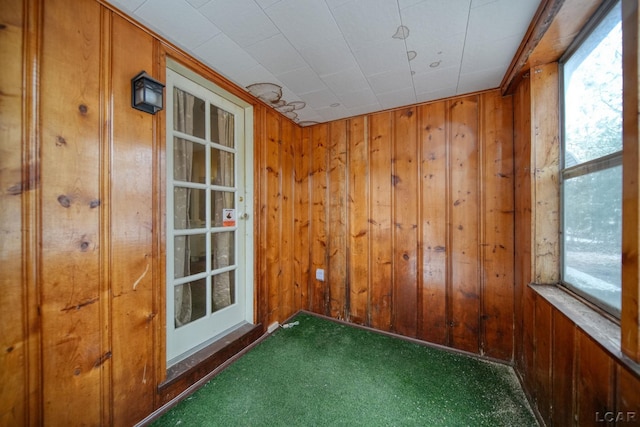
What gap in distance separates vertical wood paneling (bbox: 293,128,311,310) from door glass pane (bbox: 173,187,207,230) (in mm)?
1210

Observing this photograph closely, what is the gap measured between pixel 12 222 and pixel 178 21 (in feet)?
4.28

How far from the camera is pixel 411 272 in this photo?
234 cm

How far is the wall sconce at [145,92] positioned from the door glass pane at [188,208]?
1.89 ft

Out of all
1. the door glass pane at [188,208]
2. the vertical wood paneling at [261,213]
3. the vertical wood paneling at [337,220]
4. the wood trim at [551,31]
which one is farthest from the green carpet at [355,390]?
the wood trim at [551,31]

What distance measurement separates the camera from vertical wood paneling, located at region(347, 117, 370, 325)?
8.45ft

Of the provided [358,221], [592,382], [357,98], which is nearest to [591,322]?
[592,382]

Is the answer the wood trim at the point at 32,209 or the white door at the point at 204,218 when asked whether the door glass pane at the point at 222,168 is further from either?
the wood trim at the point at 32,209

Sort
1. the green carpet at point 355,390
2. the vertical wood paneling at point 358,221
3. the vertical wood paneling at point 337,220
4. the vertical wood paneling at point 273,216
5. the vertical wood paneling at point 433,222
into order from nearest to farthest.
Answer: the green carpet at point 355,390 < the vertical wood paneling at point 433,222 < the vertical wood paneling at point 273,216 < the vertical wood paneling at point 358,221 < the vertical wood paneling at point 337,220

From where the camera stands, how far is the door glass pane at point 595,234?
102 cm

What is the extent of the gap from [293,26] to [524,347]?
108 inches

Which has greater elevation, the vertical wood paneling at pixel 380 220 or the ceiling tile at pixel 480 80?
the ceiling tile at pixel 480 80

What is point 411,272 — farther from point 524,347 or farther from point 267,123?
point 267,123

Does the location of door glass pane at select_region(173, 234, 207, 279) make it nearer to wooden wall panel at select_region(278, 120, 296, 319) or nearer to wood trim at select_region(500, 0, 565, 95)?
wooden wall panel at select_region(278, 120, 296, 319)

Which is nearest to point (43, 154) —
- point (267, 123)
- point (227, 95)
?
point (227, 95)
